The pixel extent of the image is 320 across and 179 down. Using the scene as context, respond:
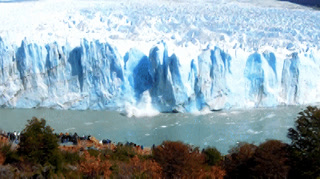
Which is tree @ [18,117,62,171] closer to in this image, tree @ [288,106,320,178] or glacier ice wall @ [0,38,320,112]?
tree @ [288,106,320,178]

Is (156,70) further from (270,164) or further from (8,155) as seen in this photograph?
(270,164)

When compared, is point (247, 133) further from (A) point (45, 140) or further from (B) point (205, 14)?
(B) point (205, 14)

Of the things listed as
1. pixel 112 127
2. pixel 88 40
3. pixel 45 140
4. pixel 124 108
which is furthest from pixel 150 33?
pixel 45 140

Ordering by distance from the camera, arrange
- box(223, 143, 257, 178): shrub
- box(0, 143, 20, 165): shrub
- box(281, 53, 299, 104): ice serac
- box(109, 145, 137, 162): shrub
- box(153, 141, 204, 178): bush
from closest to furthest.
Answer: box(153, 141, 204, 178): bush, box(223, 143, 257, 178): shrub, box(0, 143, 20, 165): shrub, box(109, 145, 137, 162): shrub, box(281, 53, 299, 104): ice serac

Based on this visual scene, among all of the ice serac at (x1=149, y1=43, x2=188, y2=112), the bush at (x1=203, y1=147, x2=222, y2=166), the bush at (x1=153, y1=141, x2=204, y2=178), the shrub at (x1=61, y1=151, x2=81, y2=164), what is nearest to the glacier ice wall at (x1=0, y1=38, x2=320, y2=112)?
the ice serac at (x1=149, y1=43, x2=188, y2=112)

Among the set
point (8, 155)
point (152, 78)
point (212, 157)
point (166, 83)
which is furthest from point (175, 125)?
point (8, 155)

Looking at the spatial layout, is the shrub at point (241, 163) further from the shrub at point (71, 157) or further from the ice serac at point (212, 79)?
the ice serac at point (212, 79)

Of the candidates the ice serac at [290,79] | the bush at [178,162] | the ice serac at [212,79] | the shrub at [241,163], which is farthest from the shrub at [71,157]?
the ice serac at [290,79]
